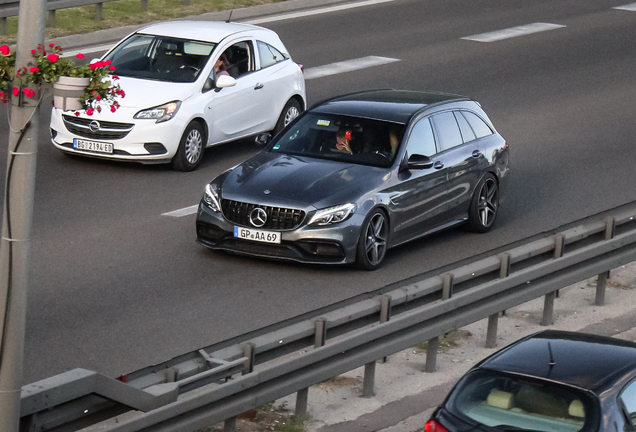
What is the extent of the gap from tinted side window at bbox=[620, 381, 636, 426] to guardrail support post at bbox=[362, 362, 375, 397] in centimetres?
276

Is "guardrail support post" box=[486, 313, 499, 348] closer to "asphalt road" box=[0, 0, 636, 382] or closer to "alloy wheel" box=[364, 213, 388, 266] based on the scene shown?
"asphalt road" box=[0, 0, 636, 382]

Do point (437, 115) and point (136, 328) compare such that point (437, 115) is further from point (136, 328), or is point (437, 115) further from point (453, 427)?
point (453, 427)

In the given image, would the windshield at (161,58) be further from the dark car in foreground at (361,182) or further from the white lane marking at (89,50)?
the white lane marking at (89,50)

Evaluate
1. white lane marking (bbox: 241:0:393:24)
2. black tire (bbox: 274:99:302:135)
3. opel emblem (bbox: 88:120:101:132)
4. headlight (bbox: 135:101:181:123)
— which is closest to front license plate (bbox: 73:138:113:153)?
opel emblem (bbox: 88:120:101:132)

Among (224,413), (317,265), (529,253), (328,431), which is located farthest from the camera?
(317,265)

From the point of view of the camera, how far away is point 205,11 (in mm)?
25312

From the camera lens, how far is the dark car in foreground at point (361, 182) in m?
11.8

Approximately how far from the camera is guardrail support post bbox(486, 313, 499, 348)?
35.2 feet

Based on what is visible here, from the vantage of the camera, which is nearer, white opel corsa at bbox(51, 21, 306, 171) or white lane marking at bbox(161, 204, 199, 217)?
white lane marking at bbox(161, 204, 199, 217)

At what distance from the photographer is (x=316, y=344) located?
872cm

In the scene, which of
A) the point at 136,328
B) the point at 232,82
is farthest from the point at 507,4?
the point at 136,328

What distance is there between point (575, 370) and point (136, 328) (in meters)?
4.35

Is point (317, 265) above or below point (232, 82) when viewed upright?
below

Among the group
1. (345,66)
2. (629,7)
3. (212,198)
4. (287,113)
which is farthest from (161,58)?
(629,7)
